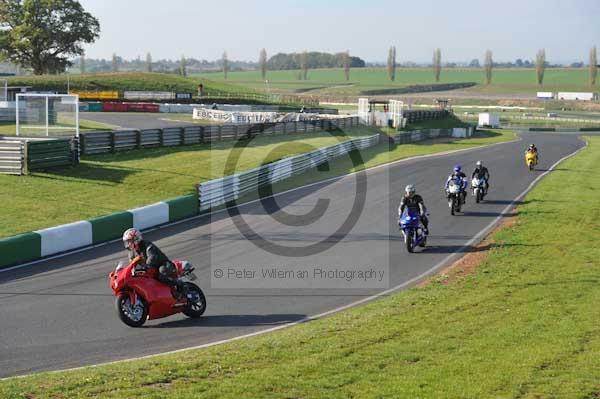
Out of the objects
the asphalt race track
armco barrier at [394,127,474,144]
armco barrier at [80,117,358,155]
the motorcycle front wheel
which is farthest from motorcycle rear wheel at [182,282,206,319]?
armco barrier at [394,127,474,144]

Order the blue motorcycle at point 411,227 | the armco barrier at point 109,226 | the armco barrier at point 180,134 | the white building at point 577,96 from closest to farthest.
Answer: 1. the blue motorcycle at point 411,227
2. the armco barrier at point 109,226
3. the armco barrier at point 180,134
4. the white building at point 577,96

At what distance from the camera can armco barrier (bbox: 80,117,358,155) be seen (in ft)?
116

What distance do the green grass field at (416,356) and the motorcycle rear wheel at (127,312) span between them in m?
2.07

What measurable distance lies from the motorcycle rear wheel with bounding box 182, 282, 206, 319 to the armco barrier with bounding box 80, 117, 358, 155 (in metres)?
21.4

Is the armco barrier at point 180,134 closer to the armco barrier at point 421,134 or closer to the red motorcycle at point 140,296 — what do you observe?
the armco barrier at point 421,134

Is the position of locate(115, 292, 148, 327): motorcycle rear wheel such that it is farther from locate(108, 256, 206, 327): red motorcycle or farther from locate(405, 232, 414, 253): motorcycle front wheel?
locate(405, 232, 414, 253): motorcycle front wheel

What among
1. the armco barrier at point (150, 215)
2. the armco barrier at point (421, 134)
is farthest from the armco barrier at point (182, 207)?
the armco barrier at point (421, 134)

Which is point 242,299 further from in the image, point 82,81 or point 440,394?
point 82,81

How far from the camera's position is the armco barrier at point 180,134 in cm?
3544

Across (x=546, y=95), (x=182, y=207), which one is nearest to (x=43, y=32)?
(x=182, y=207)

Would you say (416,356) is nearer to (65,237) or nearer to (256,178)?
(65,237)

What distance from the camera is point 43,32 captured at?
90.0 meters

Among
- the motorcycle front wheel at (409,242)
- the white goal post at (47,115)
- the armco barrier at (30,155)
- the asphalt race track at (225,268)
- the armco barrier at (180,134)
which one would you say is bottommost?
the asphalt race track at (225,268)

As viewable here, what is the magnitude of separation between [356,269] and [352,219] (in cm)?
714
